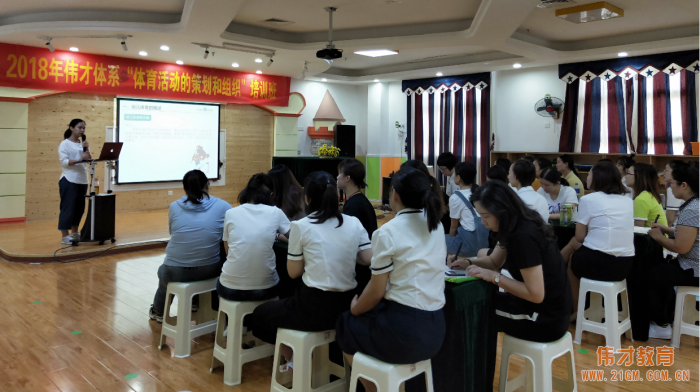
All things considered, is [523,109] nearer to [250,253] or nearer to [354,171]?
[354,171]

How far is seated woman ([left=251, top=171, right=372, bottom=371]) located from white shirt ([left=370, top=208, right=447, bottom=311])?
370 millimetres

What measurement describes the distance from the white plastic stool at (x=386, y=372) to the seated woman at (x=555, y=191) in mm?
2762

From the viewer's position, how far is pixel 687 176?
332cm

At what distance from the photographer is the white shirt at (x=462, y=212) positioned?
3.77 metres

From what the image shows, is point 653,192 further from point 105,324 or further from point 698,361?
point 105,324

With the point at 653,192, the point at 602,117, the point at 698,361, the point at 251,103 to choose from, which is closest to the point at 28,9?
the point at 251,103

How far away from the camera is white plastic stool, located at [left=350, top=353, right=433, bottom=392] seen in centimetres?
201

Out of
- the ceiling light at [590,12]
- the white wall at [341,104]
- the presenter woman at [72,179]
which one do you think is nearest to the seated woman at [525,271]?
the ceiling light at [590,12]

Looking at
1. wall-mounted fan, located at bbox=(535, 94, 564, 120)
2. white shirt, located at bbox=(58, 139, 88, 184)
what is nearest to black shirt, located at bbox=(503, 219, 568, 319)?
white shirt, located at bbox=(58, 139, 88, 184)

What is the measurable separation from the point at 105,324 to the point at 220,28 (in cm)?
407

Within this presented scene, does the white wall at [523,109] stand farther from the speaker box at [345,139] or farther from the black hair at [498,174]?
the black hair at [498,174]

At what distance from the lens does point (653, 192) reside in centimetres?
405

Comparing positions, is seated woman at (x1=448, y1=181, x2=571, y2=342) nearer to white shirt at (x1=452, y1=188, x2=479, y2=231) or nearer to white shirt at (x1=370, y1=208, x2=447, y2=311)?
white shirt at (x1=370, y1=208, x2=447, y2=311)

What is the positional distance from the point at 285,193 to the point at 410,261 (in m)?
1.60
